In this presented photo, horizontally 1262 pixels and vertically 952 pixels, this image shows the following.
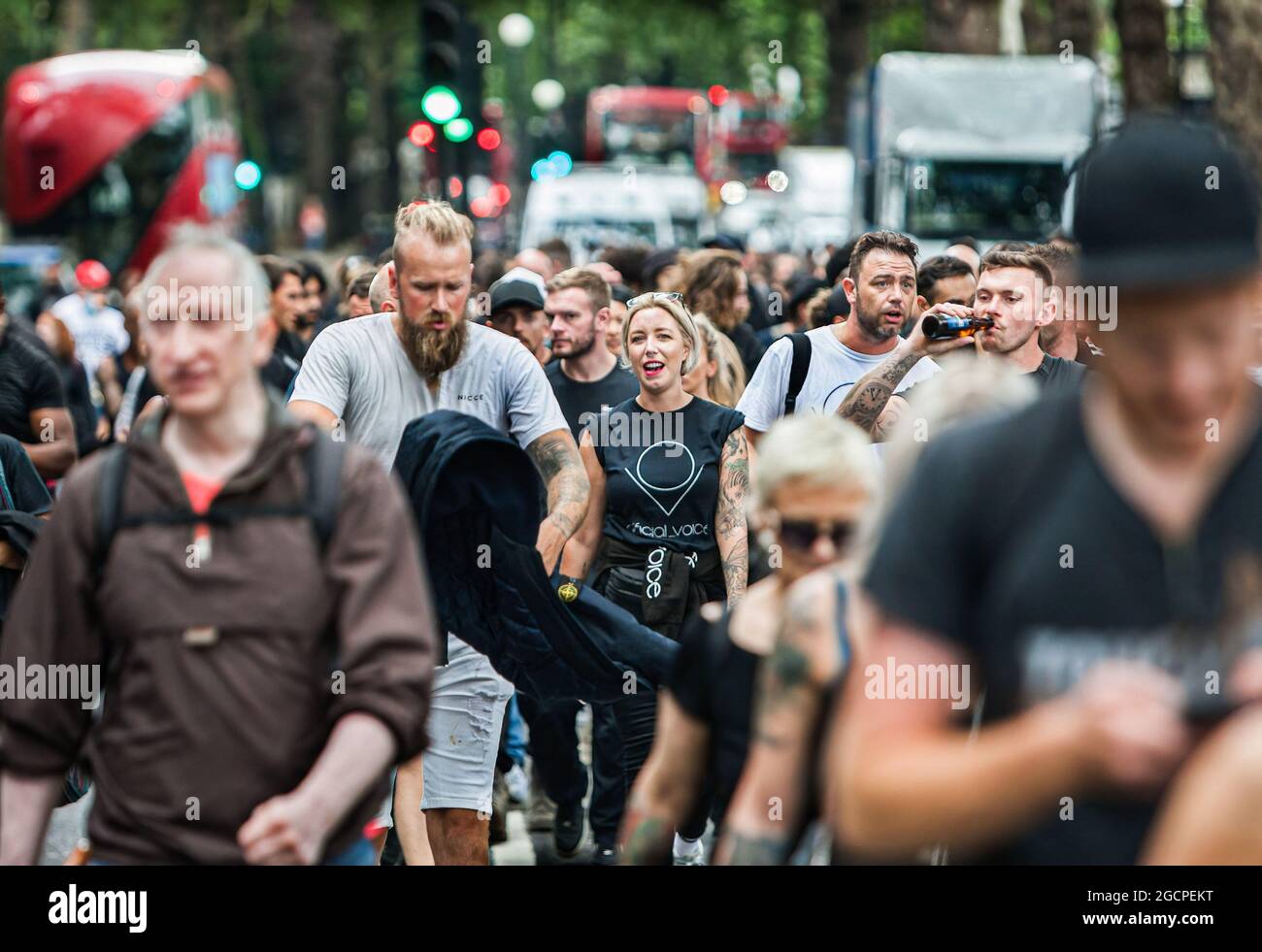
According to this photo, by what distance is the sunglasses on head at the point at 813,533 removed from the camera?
142 inches

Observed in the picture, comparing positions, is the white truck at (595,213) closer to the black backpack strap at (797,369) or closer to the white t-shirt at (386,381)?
the black backpack strap at (797,369)

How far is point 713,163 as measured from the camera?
55906 mm

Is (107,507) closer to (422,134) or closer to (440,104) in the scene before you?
(440,104)

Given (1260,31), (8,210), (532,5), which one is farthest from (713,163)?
(1260,31)

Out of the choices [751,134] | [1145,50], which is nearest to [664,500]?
[1145,50]

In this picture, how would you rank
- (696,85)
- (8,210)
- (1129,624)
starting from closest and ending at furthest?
(1129,624), (8,210), (696,85)

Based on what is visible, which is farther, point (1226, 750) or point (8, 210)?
point (8, 210)

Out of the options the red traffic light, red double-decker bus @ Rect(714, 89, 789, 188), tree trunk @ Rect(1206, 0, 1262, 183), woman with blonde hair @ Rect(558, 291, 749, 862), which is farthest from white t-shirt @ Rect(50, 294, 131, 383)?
red double-decker bus @ Rect(714, 89, 789, 188)

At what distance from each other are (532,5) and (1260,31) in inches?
1652

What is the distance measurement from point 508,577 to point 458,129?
855 centimetres

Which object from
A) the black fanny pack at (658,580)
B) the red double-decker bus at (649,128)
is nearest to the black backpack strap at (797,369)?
the black fanny pack at (658,580)

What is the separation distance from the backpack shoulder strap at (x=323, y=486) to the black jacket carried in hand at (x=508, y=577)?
2295 mm

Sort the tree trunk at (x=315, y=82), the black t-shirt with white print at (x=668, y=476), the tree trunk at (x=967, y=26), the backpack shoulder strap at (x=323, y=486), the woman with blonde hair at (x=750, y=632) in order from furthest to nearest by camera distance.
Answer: the tree trunk at (x=315, y=82) < the tree trunk at (x=967, y=26) < the black t-shirt with white print at (x=668, y=476) < the woman with blonde hair at (x=750, y=632) < the backpack shoulder strap at (x=323, y=486)

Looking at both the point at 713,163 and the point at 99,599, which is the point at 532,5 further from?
the point at 99,599
